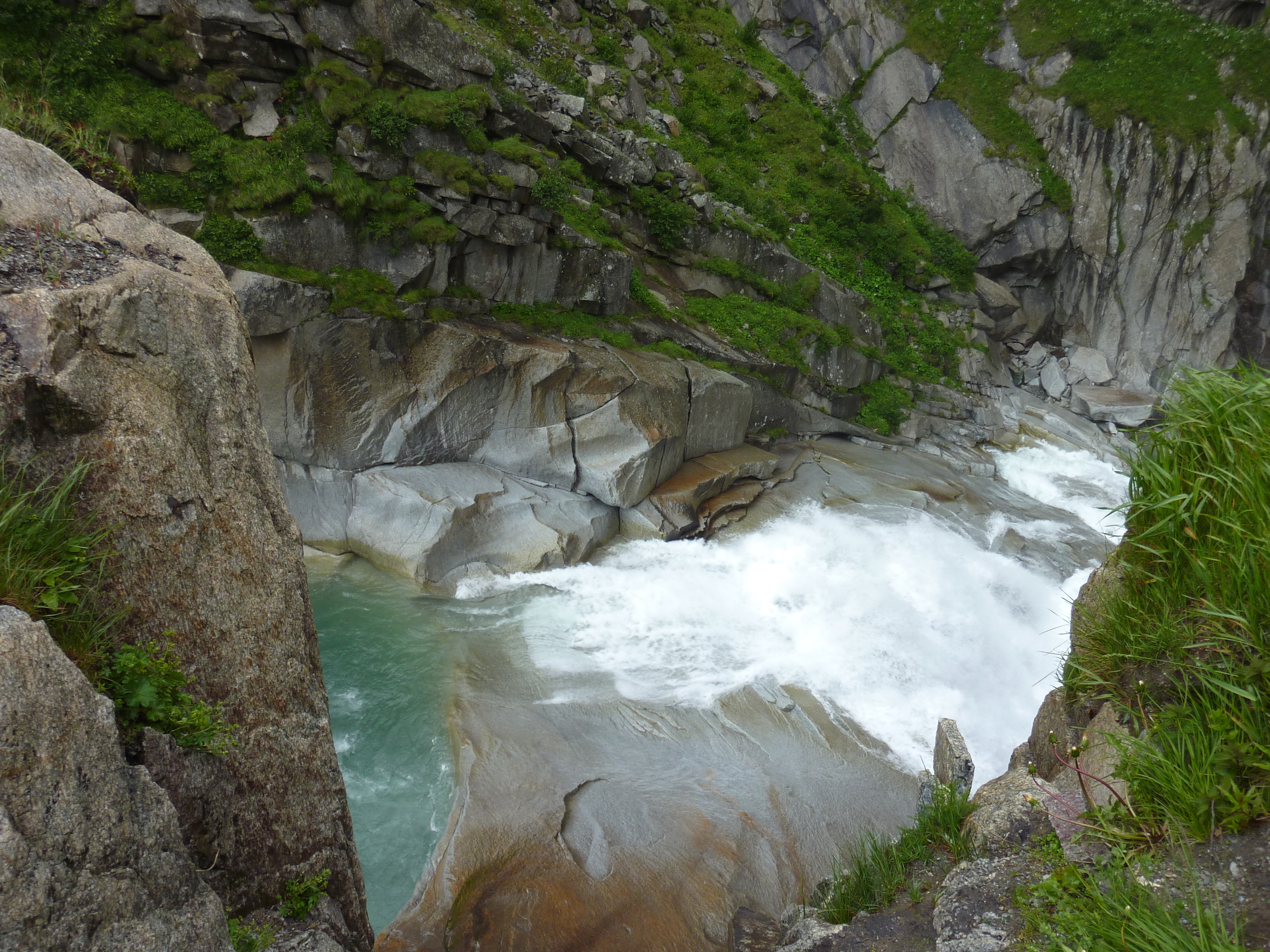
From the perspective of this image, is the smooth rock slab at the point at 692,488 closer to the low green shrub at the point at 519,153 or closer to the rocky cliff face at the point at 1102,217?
the low green shrub at the point at 519,153

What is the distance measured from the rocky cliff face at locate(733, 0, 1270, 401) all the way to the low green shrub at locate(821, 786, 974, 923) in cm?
2594

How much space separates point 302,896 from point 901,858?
3744mm

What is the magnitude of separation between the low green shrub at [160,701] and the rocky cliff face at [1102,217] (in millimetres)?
29134

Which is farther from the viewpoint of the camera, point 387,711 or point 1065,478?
point 1065,478

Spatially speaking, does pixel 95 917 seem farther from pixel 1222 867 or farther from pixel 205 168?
pixel 205 168

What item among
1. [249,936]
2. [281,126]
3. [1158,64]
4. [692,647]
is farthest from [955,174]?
[249,936]

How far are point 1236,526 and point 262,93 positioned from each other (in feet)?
50.5

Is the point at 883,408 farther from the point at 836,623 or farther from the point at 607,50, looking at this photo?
the point at 607,50

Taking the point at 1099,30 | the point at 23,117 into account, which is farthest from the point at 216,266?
the point at 1099,30

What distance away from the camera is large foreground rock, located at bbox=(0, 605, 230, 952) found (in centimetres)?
225

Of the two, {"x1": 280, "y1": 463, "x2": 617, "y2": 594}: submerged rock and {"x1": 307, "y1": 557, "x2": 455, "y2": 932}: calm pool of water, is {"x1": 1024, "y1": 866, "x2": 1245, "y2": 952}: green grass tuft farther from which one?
{"x1": 280, "y1": 463, "x2": 617, "y2": 594}: submerged rock

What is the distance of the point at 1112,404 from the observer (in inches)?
936

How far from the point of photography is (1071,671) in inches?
162

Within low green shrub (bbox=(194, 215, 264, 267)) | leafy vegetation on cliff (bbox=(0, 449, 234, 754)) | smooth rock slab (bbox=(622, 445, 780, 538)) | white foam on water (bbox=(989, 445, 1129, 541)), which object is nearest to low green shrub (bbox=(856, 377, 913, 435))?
white foam on water (bbox=(989, 445, 1129, 541))
